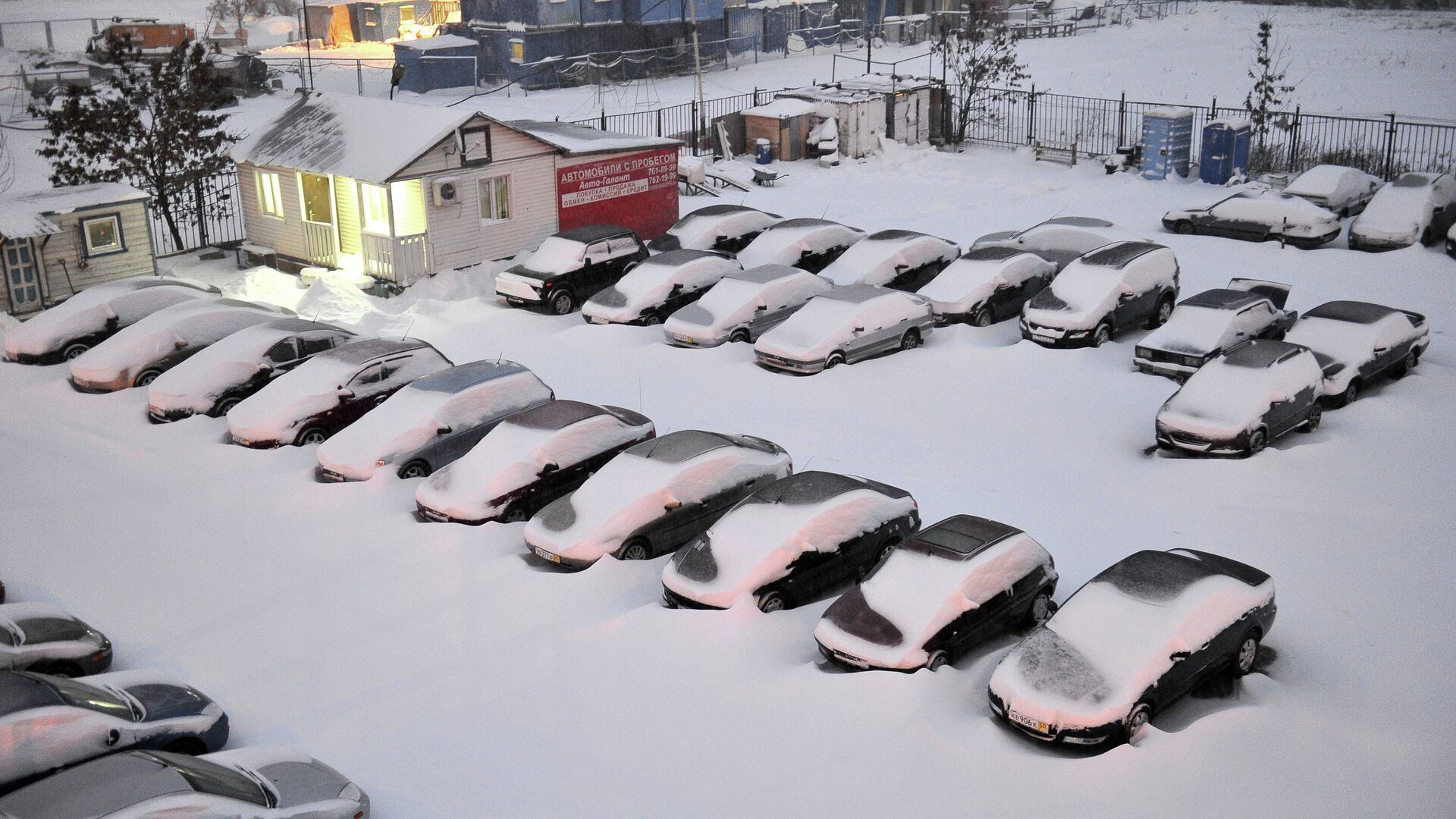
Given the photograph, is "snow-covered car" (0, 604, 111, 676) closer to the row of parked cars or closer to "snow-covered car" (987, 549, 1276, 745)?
the row of parked cars

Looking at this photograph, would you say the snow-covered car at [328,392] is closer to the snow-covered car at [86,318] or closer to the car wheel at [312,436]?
the car wheel at [312,436]

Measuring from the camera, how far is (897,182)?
34.2 m

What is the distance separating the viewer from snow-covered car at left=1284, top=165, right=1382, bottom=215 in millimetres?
28422

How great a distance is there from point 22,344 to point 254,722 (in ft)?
44.0

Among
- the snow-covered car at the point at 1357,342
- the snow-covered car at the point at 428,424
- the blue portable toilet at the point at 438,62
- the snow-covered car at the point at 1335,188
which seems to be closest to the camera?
the snow-covered car at the point at 428,424

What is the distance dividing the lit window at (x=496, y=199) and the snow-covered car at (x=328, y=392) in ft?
26.7

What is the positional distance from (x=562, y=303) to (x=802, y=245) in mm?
5126

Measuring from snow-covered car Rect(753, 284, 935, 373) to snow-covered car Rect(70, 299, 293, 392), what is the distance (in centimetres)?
883

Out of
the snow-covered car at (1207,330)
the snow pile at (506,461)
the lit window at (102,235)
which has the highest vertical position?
the lit window at (102,235)

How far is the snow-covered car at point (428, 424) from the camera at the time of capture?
16062 mm

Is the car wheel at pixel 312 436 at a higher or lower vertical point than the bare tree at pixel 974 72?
lower

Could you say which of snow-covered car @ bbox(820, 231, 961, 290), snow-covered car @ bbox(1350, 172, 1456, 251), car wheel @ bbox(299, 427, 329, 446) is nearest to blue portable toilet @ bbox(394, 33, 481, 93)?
snow-covered car @ bbox(820, 231, 961, 290)

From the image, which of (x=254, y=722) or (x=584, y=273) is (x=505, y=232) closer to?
(x=584, y=273)

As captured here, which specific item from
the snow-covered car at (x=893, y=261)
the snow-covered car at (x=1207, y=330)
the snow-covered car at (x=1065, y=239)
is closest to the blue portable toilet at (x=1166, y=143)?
the snow-covered car at (x=1065, y=239)
